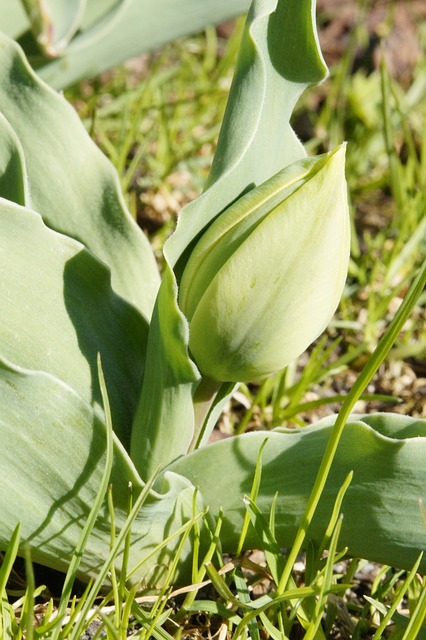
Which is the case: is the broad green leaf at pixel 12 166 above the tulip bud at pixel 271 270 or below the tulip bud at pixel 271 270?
above

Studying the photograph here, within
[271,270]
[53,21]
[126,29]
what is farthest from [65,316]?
[126,29]

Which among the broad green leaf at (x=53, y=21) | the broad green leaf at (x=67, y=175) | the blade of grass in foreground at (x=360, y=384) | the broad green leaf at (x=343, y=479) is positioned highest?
the broad green leaf at (x=53, y=21)

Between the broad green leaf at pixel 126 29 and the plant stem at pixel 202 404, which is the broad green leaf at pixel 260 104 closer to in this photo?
the plant stem at pixel 202 404

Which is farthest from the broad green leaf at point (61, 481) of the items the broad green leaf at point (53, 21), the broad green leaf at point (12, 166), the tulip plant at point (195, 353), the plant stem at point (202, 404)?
the broad green leaf at point (53, 21)

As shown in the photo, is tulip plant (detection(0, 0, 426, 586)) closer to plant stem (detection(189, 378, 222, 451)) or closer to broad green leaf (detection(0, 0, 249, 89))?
plant stem (detection(189, 378, 222, 451))

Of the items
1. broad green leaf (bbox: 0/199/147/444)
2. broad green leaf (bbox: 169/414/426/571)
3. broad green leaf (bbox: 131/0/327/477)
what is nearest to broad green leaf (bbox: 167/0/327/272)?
broad green leaf (bbox: 131/0/327/477)

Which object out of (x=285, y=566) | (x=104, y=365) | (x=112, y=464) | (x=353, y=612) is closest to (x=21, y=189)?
(x=104, y=365)

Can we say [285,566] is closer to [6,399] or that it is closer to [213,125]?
[6,399]
